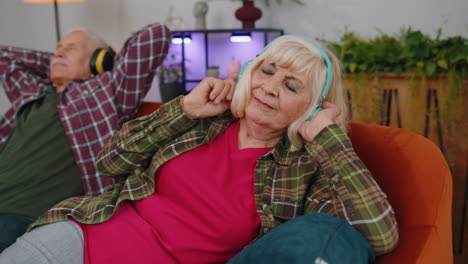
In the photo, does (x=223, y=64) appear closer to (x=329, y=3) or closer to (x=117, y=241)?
(x=329, y=3)

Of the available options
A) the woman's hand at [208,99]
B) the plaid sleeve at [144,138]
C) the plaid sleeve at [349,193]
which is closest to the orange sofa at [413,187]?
the plaid sleeve at [349,193]

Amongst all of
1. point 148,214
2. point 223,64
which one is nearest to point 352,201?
point 148,214

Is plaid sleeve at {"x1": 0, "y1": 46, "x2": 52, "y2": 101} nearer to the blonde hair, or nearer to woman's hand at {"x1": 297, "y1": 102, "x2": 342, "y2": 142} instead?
the blonde hair

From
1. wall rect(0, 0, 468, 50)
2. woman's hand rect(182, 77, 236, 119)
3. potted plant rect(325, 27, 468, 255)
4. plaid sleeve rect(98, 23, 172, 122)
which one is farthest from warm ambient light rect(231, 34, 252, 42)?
woman's hand rect(182, 77, 236, 119)

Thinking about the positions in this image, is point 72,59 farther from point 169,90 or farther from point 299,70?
point 299,70

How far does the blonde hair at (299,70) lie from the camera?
120 cm

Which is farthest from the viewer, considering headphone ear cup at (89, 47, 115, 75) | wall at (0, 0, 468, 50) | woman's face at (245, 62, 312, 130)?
wall at (0, 0, 468, 50)

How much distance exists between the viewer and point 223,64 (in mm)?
3309

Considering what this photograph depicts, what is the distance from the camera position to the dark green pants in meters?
1.43

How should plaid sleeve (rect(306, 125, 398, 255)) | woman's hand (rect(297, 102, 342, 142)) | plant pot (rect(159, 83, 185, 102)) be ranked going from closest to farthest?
plaid sleeve (rect(306, 125, 398, 255))
woman's hand (rect(297, 102, 342, 142))
plant pot (rect(159, 83, 185, 102))

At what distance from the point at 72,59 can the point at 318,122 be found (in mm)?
1444

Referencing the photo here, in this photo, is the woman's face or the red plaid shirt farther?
Answer: the red plaid shirt

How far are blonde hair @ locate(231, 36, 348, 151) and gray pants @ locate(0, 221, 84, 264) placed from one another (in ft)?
2.09

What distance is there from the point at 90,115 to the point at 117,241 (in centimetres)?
80
